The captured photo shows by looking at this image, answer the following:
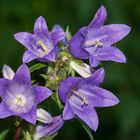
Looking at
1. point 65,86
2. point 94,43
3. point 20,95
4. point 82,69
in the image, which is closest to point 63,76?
point 65,86

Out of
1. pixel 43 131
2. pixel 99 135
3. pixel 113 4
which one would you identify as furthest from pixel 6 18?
pixel 43 131

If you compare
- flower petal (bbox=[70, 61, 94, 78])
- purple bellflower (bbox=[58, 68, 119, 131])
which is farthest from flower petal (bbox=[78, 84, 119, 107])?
flower petal (bbox=[70, 61, 94, 78])

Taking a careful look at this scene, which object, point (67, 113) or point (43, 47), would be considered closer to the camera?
point (67, 113)

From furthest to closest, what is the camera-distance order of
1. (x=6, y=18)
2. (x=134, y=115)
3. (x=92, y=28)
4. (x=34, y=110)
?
(x=6, y=18)
(x=134, y=115)
(x=92, y=28)
(x=34, y=110)

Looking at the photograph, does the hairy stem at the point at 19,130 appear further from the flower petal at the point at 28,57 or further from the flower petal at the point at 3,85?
the flower petal at the point at 28,57

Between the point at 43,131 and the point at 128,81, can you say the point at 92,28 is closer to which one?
the point at 43,131

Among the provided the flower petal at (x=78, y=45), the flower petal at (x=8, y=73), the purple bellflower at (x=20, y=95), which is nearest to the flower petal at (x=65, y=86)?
the purple bellflower at (x=20, y=95)

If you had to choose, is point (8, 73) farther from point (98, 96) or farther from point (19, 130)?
point (98, 96)

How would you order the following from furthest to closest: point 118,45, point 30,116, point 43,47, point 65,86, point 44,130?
1. point 118,45
2. point 44,130
3. point 43,47
4. point 65,86
5. point 30,116
